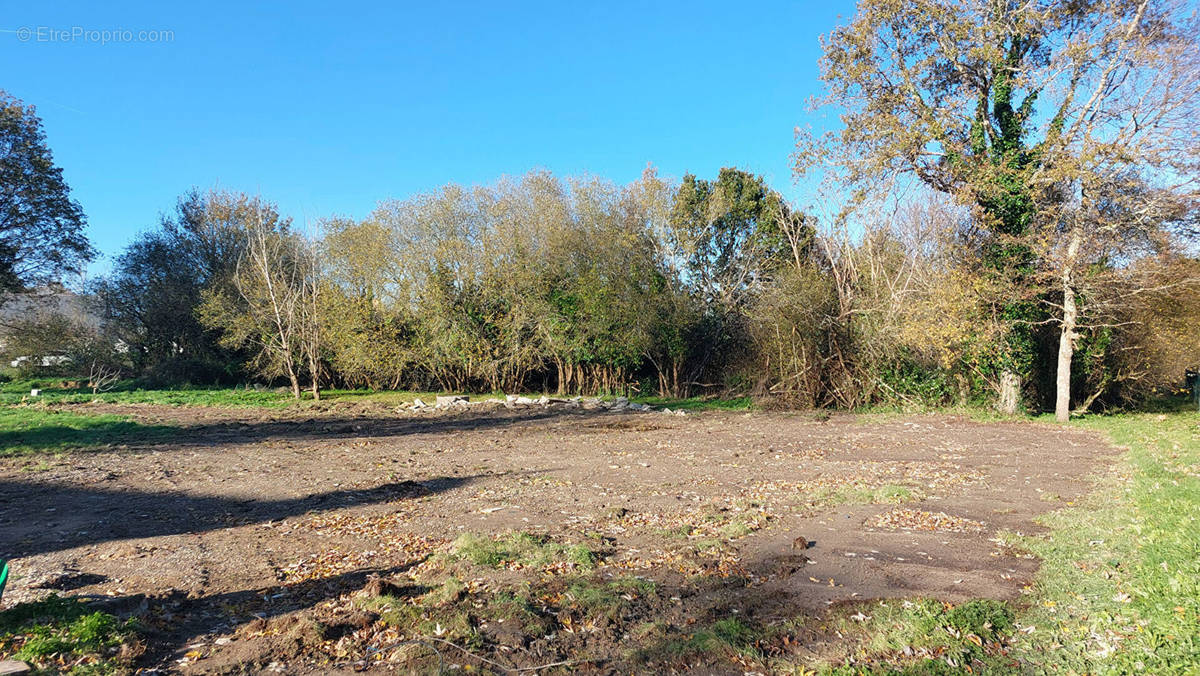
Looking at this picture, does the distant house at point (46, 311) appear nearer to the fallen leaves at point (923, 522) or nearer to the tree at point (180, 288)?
the tree at point (180, 288)

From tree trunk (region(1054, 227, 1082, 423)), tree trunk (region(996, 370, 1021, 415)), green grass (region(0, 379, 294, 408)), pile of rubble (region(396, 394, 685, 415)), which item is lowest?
green grass (region(0, 379, 294, 408))

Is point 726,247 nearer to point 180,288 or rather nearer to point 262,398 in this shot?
point 262,398

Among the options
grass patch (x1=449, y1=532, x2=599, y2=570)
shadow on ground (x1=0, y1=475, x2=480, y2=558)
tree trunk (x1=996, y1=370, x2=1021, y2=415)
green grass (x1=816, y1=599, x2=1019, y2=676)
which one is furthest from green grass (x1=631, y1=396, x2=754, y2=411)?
green grass (x1=816, y1=599, x2=1019, y2=676)

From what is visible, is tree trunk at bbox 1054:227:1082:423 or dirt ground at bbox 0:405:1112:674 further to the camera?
tree trunk at bbox 1054:227:1082:423

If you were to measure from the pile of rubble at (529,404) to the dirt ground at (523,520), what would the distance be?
7.40 metres

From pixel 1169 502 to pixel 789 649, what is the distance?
547 centimetres

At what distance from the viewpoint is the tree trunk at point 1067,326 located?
15344mm

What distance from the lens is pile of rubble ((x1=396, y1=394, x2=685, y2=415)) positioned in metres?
21.8

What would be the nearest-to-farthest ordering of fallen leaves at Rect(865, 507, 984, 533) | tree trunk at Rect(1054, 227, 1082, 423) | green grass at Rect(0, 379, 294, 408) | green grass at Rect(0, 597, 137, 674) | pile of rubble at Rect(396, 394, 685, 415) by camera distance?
green grass at Rect(0, 597, 137, 674) → fallen leaves at Rect(865, 507, 984, 533) → tree trunk at Rect(1054, 227, 1082, 423) → pile of rubble at Rect(396, 394, 685, 415) → green grass at Rect(0, 379, 294, 408)

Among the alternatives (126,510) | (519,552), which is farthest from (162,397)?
(519,552)

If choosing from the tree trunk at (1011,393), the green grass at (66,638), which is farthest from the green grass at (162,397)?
the tree trunk at (1011,393)

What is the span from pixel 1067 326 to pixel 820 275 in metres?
6.48

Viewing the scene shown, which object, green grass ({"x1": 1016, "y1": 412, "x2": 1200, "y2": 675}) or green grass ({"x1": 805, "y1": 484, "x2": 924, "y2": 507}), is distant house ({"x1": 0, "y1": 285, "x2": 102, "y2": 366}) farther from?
green grass ({"x1": 1016, "y1": 412, "x2": 1200, "y2": 675})

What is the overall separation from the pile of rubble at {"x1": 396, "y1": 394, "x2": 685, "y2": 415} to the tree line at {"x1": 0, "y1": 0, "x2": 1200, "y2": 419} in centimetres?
245
